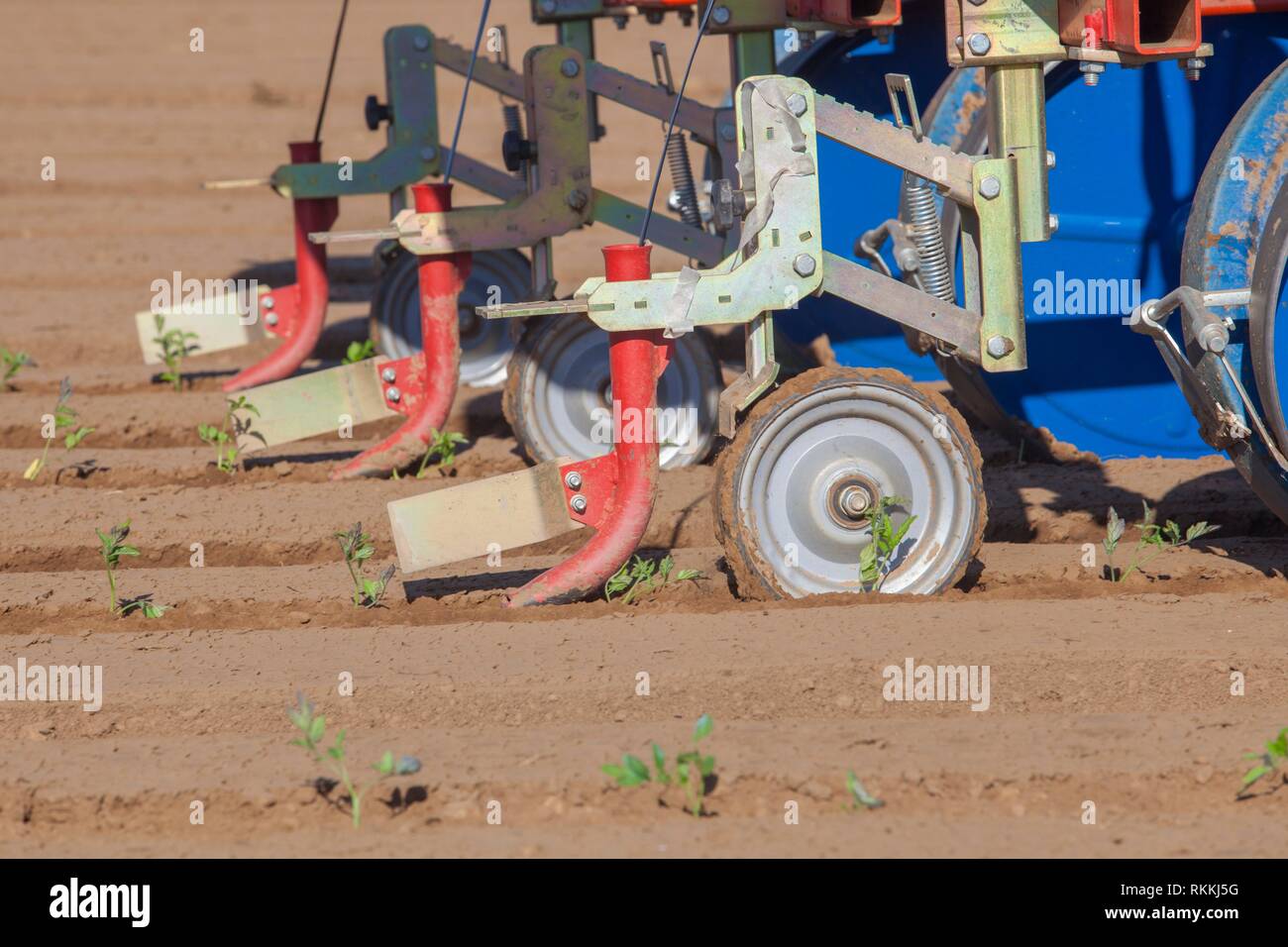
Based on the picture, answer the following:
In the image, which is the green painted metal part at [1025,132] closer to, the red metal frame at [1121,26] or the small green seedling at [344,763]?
the red metal frame at [1121,26]

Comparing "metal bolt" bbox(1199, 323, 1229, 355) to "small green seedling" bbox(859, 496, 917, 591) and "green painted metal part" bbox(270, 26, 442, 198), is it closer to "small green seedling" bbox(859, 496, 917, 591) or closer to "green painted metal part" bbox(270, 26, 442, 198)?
"small green seedling" bbox(859, 496, 917, 591)

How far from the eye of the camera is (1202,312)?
397 centimetres

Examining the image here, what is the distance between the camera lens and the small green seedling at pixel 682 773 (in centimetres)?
304

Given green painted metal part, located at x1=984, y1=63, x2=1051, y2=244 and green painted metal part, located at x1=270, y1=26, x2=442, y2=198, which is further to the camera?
green painted metal part, located at x1=270, y1=26, x2=442, y2=198

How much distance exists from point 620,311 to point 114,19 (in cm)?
1060

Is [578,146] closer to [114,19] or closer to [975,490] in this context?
[975,490]

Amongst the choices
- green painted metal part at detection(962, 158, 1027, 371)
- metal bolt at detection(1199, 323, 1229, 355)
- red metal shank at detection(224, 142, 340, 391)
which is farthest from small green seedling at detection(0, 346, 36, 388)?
metal bolt at detection(1199, 323, 1229, 355)

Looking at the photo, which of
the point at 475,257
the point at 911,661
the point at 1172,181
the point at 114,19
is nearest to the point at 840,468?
the point at 911,661

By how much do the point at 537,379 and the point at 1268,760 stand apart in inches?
115

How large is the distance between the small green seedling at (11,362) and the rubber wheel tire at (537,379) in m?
2.25

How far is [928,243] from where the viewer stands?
4.48 m

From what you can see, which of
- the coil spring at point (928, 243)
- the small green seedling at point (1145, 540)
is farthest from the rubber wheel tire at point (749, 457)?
the coil spring at point (928, 243)

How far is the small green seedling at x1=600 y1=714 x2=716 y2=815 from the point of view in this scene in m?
3.04

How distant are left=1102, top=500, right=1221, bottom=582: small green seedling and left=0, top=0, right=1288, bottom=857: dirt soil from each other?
0.18 feet
